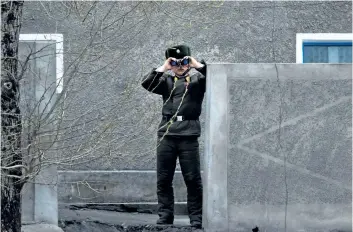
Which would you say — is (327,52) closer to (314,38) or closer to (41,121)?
(314,38)

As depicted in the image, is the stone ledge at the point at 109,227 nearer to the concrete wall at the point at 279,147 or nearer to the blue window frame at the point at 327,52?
the concrete wall at the point at 279,147

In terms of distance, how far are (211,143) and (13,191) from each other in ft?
6.81

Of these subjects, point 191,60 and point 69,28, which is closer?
point 191,60

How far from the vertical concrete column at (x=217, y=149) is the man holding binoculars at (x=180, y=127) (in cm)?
19

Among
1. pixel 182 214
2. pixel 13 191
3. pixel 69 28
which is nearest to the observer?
pixel 13 191

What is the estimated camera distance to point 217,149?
10.7m

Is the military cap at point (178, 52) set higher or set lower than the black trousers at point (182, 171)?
higher

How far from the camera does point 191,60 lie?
428 inches

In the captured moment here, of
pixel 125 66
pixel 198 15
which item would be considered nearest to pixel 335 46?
pixel 198 15

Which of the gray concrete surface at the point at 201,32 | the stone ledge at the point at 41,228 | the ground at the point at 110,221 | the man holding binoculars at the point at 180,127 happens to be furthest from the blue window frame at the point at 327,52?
the stone ledge at the point at 41,228

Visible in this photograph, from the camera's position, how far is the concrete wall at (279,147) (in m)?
10.7

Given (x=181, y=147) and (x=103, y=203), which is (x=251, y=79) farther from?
(x=103, y=203)

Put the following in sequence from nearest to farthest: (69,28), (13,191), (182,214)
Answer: (13,191) → (182,214) → (69,28)

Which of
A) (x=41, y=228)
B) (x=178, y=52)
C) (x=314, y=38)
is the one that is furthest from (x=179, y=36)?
(x=41, y=228)
